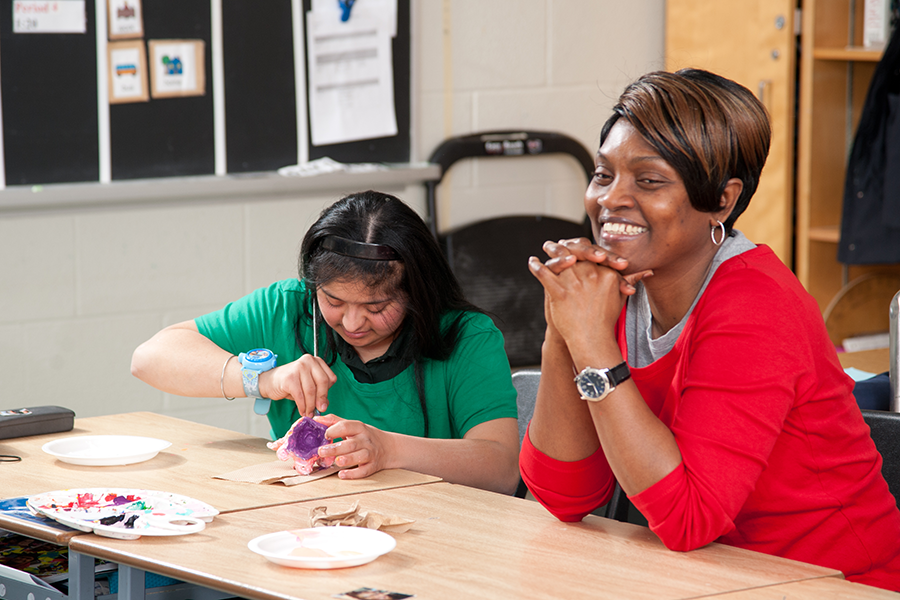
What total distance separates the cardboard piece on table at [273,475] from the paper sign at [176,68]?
62.9 inches

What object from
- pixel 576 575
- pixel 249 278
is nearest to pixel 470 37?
pixel 249 278

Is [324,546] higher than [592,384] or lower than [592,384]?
lower

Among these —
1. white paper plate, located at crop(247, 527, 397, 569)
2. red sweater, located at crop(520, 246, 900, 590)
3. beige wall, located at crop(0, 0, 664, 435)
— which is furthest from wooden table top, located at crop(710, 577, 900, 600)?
beige wall, located at crop(0, 0, 664, 435)

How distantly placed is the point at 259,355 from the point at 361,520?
23.2 inches

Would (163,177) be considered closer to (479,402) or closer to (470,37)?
(470,37)

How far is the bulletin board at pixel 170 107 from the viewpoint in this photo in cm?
292

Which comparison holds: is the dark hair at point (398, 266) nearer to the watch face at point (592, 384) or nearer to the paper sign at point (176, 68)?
the watch face at point (592, 384)

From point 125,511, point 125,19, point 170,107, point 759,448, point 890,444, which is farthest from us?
point 170,107

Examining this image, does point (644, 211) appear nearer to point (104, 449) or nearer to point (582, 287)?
point (582, 287)

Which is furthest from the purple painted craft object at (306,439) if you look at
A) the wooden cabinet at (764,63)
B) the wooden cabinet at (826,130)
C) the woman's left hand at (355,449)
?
the wooden cabinet at (826,130)

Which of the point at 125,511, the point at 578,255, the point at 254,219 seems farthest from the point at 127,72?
the point at 578,255

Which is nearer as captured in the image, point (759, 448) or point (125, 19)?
point (759, 448)

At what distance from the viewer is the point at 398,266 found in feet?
6.48

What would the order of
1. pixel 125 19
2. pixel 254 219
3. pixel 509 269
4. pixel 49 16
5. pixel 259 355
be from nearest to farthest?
pixel 259 355 → pixel 49 16 → pixel 125 19 → pixel 254 219 → pixel 509 269
